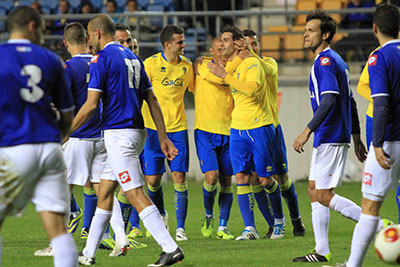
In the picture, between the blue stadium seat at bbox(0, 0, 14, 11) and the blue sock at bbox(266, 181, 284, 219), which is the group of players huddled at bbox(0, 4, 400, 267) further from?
the blue stadium seat at bbox(0, 0, 14, 11)

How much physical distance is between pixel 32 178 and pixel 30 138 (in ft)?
0.82

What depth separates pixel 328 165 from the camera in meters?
6.78

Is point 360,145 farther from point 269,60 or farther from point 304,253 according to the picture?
point 269,60

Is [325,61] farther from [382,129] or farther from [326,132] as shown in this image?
[382,129]

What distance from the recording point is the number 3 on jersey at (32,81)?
4.66 metres

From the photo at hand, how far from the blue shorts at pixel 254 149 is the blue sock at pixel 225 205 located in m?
0.52

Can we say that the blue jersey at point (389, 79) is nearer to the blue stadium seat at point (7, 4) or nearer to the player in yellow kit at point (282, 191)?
the player in yellow kit at point (282, 191)

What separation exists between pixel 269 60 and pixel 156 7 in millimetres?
9805

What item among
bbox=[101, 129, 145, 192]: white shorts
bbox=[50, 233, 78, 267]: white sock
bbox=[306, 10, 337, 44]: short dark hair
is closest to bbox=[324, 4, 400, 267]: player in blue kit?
bbox=[306, 10, 337, 44]: short dark hair

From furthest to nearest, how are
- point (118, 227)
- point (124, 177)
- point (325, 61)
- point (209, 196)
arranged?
point (209, 196) → point (118, 227) → point (325, 61) → point (124, 177)

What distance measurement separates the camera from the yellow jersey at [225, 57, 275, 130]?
8742mm

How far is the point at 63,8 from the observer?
18641mm

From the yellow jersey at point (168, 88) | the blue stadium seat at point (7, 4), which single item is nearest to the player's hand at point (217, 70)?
the yellow jersey at point (168, 88)

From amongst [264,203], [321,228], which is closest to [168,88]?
[264,203]
